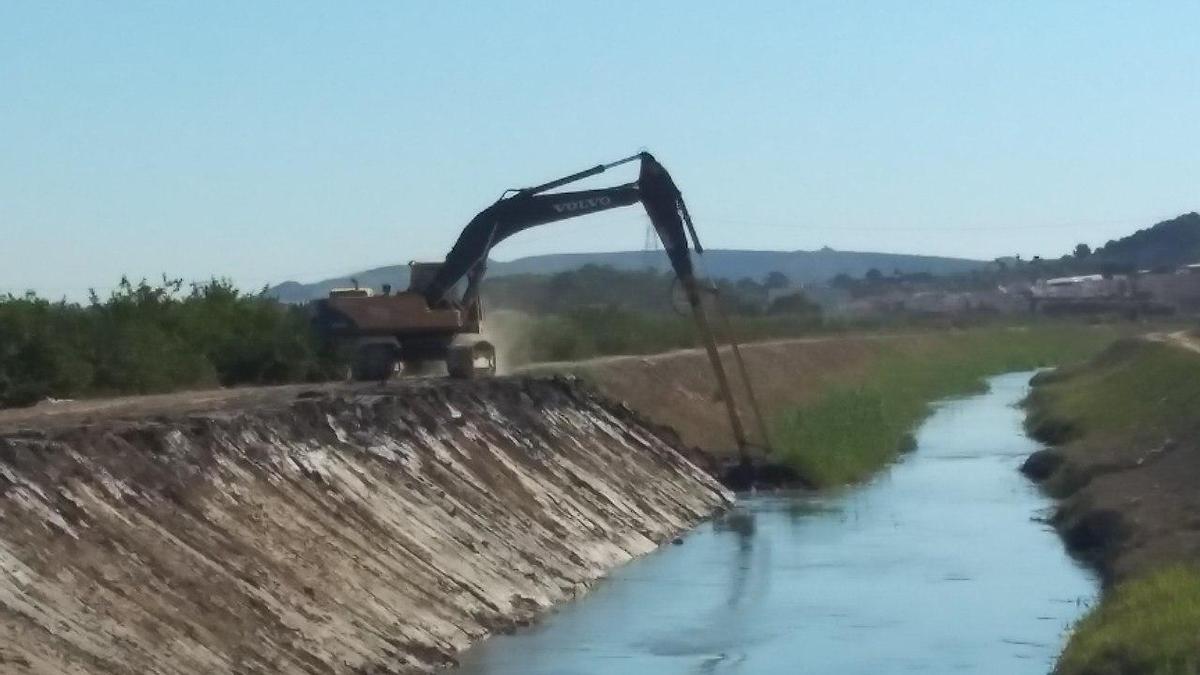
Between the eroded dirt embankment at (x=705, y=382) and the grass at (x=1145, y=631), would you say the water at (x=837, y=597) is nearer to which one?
the grass at (x=1145, y=631)

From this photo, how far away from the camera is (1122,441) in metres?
46.1

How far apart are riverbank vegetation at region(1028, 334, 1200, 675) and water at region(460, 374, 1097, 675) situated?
2.74 ft

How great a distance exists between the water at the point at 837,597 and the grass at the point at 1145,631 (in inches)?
64.6

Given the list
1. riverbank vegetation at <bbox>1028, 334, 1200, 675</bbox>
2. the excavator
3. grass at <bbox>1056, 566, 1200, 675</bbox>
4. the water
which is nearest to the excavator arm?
the excavator

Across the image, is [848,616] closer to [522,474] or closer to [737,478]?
[522,474]

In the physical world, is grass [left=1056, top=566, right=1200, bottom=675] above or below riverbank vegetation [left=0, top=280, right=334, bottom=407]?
below

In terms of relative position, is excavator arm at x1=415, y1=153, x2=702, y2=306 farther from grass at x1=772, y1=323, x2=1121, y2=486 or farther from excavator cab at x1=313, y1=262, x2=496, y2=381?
grass at x1=772, y1=323, x2=1121, y2=486

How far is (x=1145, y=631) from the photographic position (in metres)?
19.7

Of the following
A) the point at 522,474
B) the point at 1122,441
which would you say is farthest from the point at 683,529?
the point at 1122,441

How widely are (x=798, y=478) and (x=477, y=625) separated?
69.0 feet

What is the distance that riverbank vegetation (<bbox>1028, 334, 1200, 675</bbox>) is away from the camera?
19766 millimetres

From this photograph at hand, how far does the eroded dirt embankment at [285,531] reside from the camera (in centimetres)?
1870

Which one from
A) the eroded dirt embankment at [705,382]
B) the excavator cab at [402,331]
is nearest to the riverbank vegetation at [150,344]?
the excavator cab at [402,331]

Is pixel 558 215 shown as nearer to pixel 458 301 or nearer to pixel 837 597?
pixel 458 301
